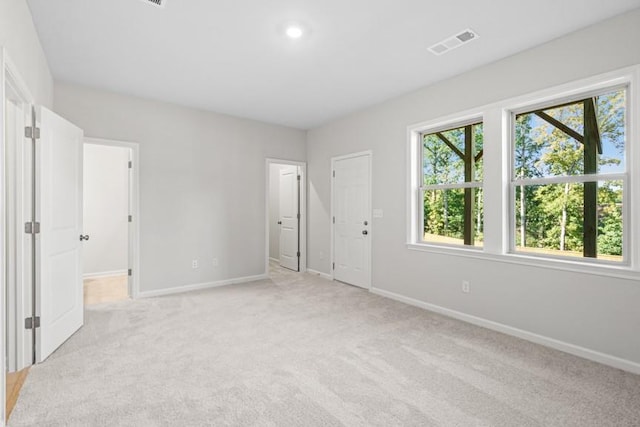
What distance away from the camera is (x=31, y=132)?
250 centimetres

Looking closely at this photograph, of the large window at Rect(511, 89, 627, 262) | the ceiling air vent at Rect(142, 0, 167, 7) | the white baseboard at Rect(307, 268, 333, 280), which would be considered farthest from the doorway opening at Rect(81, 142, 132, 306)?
the large window at Rect(511, 89, 627, 262)

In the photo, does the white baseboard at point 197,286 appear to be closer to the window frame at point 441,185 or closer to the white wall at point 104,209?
the white wall at point 104,209

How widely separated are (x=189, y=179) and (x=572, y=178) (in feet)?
14.6

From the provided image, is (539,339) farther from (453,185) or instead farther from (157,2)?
(157,2)

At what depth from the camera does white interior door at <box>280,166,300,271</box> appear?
19.6ft

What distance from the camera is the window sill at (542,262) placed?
242cm

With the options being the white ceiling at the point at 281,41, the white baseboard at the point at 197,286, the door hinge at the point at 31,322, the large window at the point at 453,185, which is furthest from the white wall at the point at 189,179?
the large window at the point at 453,185

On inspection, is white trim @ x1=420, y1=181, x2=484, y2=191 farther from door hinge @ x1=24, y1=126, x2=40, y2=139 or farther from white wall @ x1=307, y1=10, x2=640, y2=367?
door hinge @ x1=24, y1=126, x2=40, y2=139

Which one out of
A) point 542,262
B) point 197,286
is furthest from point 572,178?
point 197,286

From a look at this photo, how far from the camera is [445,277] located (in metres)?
3.60

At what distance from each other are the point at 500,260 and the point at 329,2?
2.75 meters

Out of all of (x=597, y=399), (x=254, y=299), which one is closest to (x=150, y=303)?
(x=254, y=299)

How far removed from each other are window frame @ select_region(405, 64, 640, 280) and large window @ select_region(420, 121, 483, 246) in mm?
93

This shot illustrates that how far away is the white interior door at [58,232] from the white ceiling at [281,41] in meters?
0.79
